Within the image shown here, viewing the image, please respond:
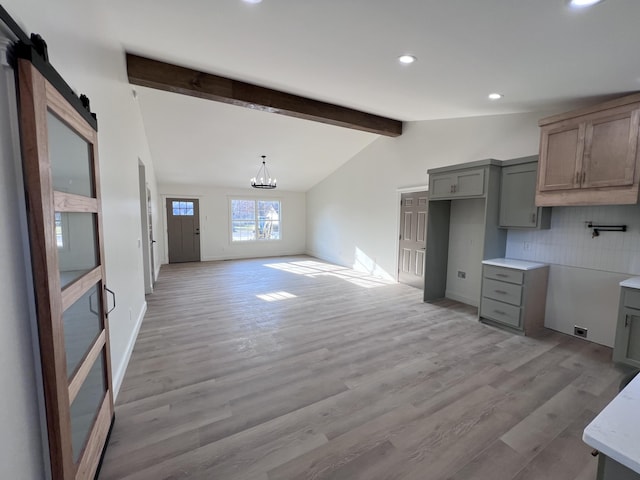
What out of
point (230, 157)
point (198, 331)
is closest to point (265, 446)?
point (198, 331)

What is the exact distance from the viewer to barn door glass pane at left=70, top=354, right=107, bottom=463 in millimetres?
1378

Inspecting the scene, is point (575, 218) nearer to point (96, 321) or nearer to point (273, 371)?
point (273, 371)

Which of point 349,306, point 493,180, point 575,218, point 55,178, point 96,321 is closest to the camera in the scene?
point 55,178

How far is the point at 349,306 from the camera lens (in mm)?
4543

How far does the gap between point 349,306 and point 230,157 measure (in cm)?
463

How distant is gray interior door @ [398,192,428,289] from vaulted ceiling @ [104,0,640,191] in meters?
1.65

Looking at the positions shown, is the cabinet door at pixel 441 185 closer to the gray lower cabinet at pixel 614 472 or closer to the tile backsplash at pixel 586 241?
the tile backsplash at pixel 586 241

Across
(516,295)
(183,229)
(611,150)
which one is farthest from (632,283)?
(183,229)

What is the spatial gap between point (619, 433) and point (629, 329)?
287 centimetres

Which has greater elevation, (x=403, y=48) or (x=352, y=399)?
(x=403, y=48)

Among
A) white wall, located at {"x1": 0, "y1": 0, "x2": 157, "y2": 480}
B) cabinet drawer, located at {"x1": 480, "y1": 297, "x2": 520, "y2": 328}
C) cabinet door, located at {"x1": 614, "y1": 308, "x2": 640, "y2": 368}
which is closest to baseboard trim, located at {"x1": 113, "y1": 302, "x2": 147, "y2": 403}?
white wall, located at {"x1": 0, "y1": 0, "x2": 157, "y2": 480}

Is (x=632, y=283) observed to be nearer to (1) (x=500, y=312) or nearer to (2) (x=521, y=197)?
(1) (x=500, y=312)

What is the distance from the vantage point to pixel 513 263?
3.71 m

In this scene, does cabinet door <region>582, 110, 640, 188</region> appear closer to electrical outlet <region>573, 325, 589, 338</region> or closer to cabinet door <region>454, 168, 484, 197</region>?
cabinet door <region>454, 168, 484, 197</region>
